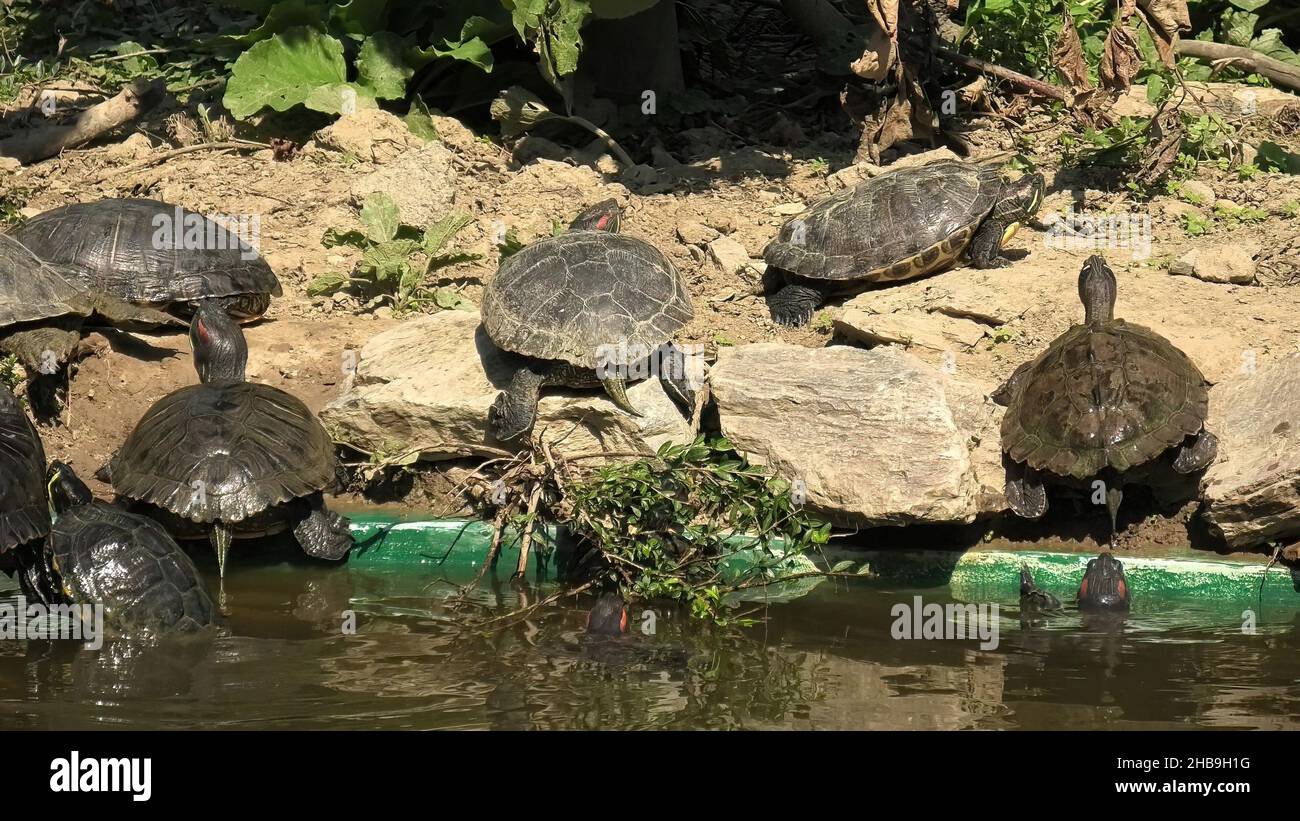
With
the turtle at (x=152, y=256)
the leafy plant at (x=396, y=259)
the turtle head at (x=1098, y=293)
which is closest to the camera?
the turtle head at (x=1098, y=293)

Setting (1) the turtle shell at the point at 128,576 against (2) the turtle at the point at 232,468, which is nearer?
(1) the turtle shell at the point at 128,576

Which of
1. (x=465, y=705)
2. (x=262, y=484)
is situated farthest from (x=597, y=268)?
(x=465, y=705)

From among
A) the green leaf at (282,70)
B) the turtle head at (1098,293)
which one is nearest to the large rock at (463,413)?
the turtle head at (1098,293)

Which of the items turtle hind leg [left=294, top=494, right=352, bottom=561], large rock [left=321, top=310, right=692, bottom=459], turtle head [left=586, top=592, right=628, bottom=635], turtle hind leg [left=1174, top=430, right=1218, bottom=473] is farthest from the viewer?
large rock [left=321, top=310, right=692, bottom=459]

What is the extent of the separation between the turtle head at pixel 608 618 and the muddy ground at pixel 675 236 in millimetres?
1442

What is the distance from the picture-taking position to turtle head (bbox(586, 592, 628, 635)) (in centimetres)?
590

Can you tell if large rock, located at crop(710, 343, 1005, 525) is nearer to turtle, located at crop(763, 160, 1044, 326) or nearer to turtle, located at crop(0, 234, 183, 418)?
turtle, located at crop(763, 160, 1044, 326)

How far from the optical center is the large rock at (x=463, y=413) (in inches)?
271

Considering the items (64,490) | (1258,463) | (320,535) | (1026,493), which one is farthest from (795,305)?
(64,490)

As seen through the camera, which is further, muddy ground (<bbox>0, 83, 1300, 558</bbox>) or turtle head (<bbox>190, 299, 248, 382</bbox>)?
muddy ground (<bbox>0, 83, 1300, 558</bbox>)

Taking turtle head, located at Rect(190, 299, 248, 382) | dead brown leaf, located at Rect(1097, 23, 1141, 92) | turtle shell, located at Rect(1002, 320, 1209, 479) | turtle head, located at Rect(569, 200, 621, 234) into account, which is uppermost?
dead brown leaf, located at Rect(1097, 23, 1141, 92)

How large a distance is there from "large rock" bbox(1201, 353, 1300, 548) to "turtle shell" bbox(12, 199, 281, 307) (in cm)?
528

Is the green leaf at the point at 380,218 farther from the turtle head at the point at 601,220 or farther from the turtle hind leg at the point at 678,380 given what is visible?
the turtle hind leg at the point at 678,380

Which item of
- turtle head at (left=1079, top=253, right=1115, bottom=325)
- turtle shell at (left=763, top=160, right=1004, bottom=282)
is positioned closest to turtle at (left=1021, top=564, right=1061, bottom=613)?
turtle head at (left=1079, top=253, right=1115, bottom=325)
